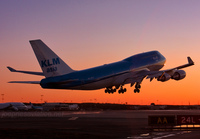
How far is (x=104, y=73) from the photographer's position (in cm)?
5875

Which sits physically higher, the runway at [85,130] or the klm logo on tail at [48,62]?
the klm logo on tail at [48,62]

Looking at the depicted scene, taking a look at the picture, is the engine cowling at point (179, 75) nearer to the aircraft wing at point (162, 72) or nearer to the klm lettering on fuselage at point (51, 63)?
the aircraft wing at point (162, 72)

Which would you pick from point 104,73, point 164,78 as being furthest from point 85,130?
point 164,78

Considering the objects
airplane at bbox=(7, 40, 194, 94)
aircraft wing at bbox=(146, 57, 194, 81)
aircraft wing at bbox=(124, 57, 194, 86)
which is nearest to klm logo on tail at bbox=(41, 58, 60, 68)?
airplane at bbox=(7, 40, 194, 94)

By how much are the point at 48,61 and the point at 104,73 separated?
40.8 ft

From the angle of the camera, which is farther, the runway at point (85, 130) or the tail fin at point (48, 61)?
the tail fin at point (48, 61)

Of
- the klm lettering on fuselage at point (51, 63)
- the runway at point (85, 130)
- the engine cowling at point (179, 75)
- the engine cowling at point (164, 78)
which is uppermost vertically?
the klm lettering on fuselage at point (51, 63)

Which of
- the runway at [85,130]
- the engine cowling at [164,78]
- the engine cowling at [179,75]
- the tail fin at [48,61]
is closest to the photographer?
the runway at [85,130]

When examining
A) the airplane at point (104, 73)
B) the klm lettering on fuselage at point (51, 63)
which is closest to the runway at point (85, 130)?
the airplane at point (104, 73)

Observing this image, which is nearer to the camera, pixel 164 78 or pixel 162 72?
pixel 162 72

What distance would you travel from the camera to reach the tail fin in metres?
48.4

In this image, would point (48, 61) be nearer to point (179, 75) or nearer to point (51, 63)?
point (51, 63)

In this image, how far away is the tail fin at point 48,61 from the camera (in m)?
48.4

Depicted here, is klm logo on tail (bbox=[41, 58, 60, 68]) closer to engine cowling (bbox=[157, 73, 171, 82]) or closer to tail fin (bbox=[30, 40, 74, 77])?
tail fin (bbox=[30, 40, 74, 77])
